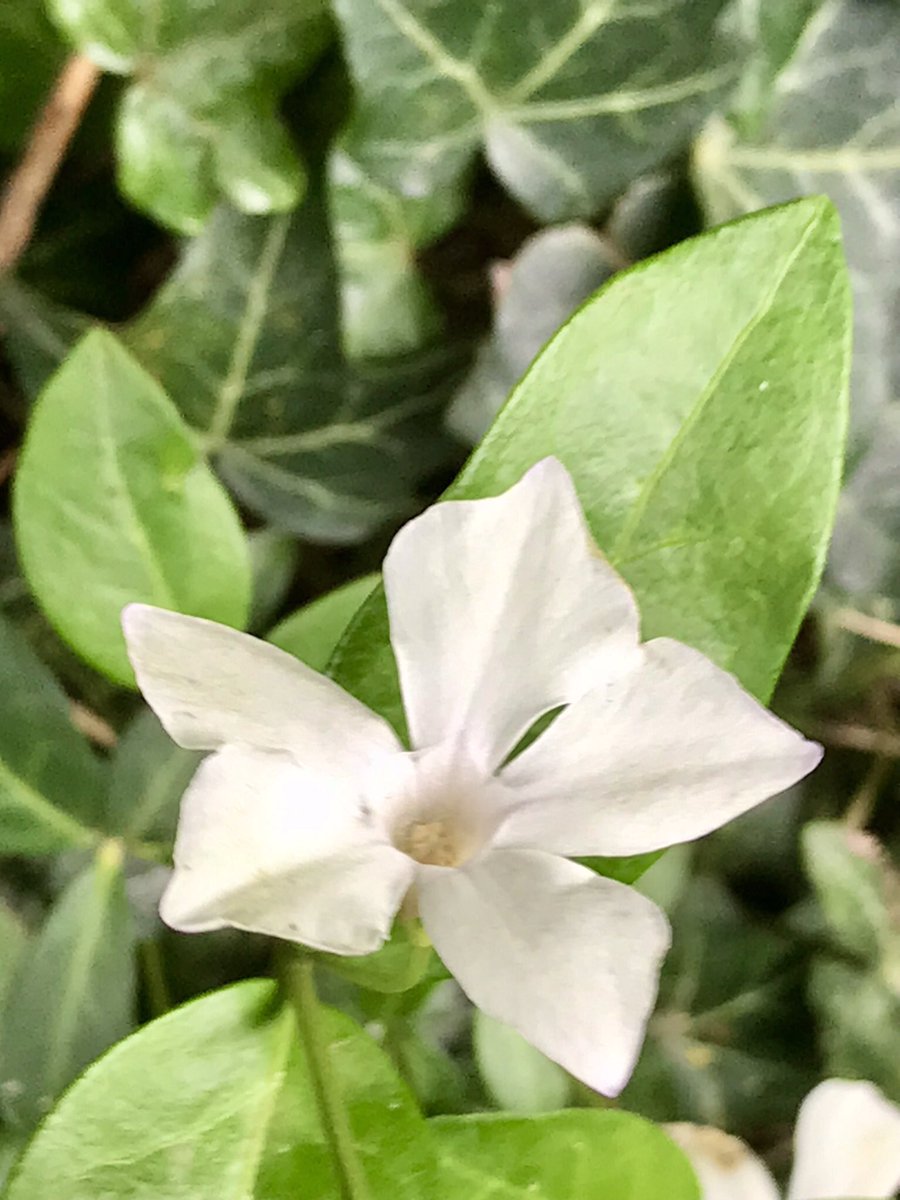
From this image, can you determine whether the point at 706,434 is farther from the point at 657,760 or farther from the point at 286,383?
the point at 286,383

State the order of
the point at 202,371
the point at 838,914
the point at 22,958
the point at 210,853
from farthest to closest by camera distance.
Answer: the point at 838,914 < the point at 202,371 < the point at 22,958 < the point at 210,853

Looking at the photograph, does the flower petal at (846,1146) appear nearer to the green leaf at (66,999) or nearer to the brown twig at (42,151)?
the green leaf at (66,999)

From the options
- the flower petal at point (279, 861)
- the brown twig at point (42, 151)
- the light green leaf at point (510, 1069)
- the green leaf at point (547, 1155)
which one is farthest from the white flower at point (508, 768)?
the brown twig at point (42, 151)

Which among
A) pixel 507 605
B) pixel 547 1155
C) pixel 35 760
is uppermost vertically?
pixel 507 605

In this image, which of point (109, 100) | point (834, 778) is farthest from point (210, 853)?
point (834, 778)

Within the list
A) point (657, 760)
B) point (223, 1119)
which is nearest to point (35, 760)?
point (223, 1119)

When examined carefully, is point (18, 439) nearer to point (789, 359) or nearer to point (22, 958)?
point (22, 958)

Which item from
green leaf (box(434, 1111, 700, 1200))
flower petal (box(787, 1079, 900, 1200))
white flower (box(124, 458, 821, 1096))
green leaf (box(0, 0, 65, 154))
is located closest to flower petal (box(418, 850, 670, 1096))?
white flower (box(124, 458, 821, 1096))
